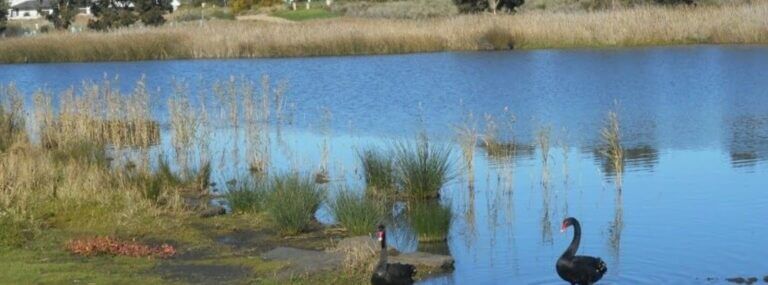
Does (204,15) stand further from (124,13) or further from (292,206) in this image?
(292,206)

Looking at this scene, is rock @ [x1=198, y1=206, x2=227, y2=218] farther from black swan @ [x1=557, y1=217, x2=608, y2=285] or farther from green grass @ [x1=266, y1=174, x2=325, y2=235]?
black swan @ [x1=557, y1=217, x2=608, y2=285]

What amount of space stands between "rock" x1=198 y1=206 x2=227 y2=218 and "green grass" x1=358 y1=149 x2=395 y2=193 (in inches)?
75.8

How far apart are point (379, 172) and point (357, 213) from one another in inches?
113

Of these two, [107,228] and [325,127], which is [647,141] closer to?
[325,127]

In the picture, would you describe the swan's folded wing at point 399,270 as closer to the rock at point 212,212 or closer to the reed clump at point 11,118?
the rock at point 212,212

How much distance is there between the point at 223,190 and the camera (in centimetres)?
1588

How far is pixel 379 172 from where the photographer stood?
15227 millimetres

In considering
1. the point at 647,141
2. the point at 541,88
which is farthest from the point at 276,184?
the point at 541,88

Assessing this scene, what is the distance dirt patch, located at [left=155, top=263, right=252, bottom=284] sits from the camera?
1034 centimetres

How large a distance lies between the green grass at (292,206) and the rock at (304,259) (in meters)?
0.84

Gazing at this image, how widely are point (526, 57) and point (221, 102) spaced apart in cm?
1972

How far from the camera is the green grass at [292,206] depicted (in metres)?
12.5

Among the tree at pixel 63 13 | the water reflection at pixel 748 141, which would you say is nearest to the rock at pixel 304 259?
the water reflection at pixel 748 141

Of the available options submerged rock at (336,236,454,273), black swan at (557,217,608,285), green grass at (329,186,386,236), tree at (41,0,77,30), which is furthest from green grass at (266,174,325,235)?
tree at (41,0,77,30)
